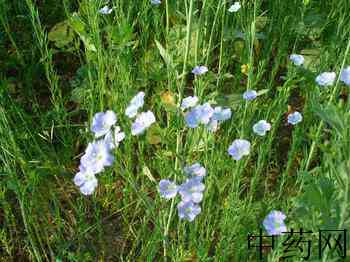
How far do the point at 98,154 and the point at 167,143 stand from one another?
0.24 m

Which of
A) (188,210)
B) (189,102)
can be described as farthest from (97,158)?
(189,102)

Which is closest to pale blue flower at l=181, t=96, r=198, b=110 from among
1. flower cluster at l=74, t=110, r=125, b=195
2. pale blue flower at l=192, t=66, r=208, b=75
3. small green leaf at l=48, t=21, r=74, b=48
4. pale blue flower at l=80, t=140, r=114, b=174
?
pale blue flower at l=192, t=66, r=208, b=75

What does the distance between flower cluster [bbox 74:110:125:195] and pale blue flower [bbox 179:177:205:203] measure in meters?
0.23

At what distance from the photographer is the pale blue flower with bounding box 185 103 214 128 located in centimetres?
154

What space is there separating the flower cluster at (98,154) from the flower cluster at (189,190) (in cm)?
20

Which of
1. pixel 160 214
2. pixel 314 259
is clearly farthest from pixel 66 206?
pixel 314 259

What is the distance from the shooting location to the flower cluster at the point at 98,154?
4.39ft

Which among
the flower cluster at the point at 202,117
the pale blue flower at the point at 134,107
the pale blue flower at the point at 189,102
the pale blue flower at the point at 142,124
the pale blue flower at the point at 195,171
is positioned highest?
the pale blue flower at the point at 134,107

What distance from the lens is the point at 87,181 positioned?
1456 millimetres

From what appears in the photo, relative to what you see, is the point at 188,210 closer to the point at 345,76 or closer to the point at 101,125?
the point at 101,125

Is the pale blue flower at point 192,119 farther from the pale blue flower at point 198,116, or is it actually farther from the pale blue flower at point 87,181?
the pale blue flower at point 87,181

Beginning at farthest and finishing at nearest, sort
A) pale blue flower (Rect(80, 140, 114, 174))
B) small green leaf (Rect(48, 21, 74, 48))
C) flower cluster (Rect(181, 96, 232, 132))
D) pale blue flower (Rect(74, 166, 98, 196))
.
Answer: small green leaf (Rect(48, 21, 74, 48)) → flower cluster (Rect(181, 96, 232, 132)) → pale blue flower (Rect(74, 166, 98, 196)) → pale blue flower (Rect(80, 140, 114, 174))

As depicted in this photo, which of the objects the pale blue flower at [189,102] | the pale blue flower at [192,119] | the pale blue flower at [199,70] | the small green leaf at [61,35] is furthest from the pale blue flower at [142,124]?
the small green leaf at [61,35]

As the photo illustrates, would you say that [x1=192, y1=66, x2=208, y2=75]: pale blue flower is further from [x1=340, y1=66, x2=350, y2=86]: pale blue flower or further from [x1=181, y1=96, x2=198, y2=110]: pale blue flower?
[x1=340, y1=66, x2=350, y2=86]: pale blue flower
